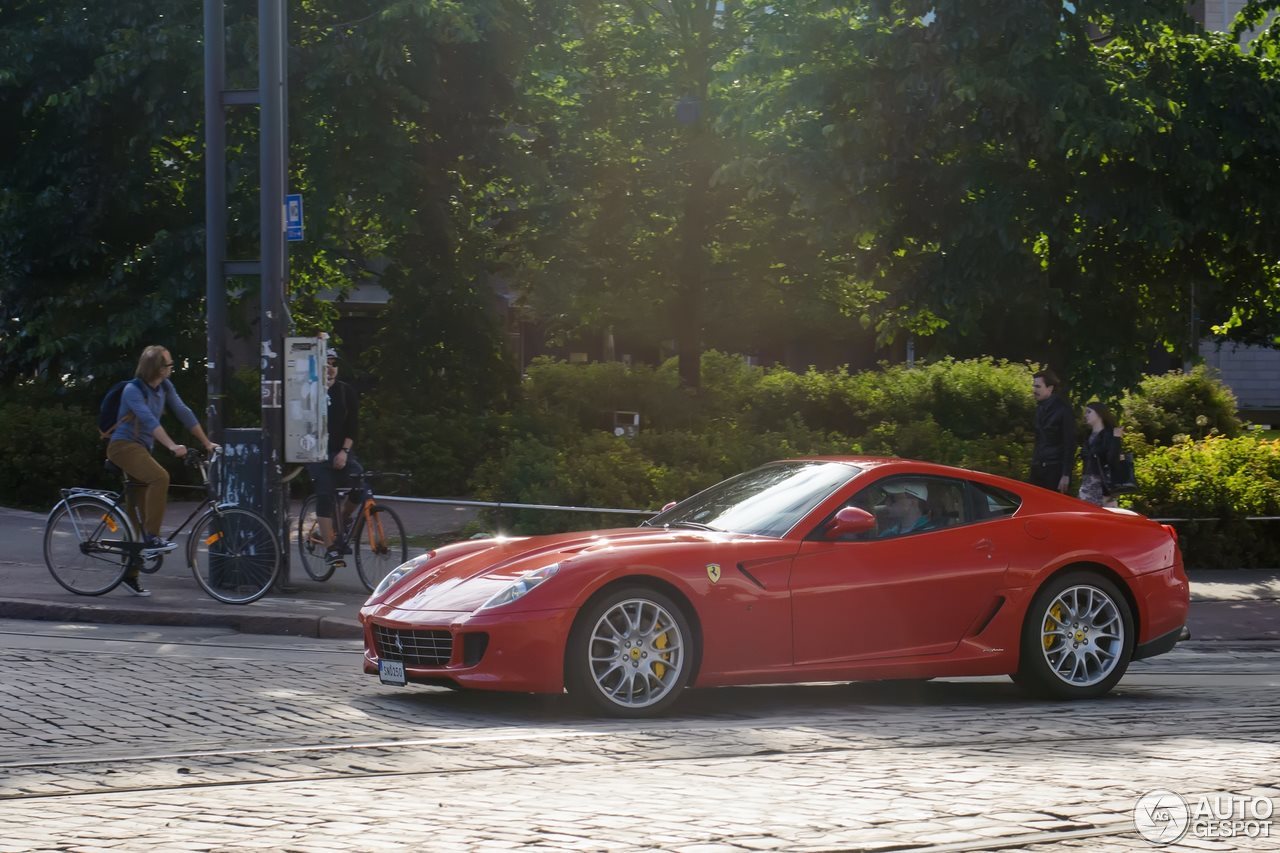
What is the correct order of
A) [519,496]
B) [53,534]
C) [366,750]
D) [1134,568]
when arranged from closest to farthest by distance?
[366,750] < [1134,568] < [53,534] < [519,496]

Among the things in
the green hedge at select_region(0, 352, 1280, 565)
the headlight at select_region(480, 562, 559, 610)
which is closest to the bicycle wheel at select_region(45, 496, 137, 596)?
the green hedge at select_region(0, 352, 1280, 565)

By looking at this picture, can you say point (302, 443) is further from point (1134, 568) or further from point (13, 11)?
point (13, 11)

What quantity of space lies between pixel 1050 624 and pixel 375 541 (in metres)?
6.25

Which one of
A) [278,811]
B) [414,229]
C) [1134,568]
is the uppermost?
[414,229]

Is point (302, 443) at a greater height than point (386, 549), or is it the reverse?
point (302, 443)

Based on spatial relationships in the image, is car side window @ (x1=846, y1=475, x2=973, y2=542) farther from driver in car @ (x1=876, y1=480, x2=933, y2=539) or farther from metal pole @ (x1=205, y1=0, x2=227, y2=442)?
metal pole @ (x1=205, y1=0, x2=227, y2=442)

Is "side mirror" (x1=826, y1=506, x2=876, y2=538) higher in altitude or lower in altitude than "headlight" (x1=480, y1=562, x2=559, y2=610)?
higher

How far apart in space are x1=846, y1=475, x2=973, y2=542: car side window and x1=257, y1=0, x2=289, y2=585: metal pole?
18.9 feet

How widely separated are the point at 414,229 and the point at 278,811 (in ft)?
61.8

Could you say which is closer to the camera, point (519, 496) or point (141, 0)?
point (519, 496)

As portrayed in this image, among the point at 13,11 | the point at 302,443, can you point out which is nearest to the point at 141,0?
the point at 13,11

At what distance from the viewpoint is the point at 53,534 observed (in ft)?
42.5

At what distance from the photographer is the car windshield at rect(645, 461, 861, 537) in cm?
886

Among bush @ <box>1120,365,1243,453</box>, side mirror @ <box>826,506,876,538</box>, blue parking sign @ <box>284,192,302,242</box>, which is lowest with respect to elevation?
side mirror @ <box>826,506,876,538</box>
